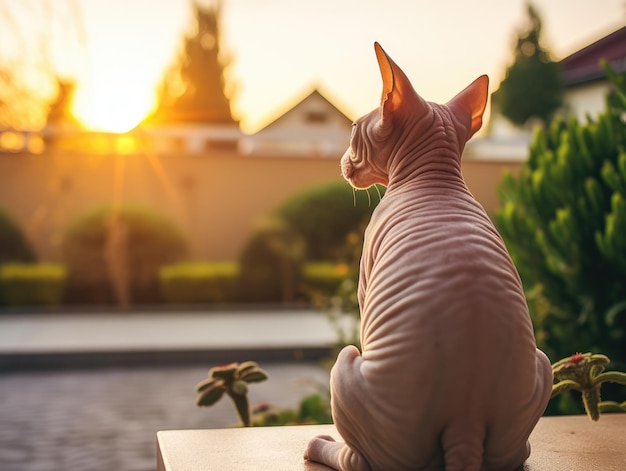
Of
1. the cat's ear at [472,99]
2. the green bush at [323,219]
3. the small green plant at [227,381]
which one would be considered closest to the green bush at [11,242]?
the green bush at [323,219]

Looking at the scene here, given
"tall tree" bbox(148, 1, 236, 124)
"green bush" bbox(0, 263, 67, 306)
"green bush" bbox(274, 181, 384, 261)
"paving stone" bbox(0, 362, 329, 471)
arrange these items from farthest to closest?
"tall tree" bbox(148, 1, 236, 124) < "green bush" bbox(274, 181, 384, 261) < "green bush" bbox(0, 263, 67, 306) < "paving stone" bbox(0, 362, 329, 471)

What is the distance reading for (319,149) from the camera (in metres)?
17.7

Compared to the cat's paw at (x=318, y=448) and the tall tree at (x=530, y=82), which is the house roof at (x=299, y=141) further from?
the cat's paw at (x=318, y=448)

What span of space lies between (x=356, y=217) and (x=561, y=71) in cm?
1852

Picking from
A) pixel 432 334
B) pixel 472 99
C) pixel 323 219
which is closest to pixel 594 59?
pixel 323 219

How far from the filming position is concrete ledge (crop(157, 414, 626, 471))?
78.7 inches

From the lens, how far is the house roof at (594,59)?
18.2 meters

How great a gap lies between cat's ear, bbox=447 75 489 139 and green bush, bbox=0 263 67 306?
36.0 feet

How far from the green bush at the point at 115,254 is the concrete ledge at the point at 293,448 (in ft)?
34.8

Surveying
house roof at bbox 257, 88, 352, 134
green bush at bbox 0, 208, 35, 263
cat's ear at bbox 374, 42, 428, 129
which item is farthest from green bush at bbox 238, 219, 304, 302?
house roof at bbox 257, 88, 352, 134

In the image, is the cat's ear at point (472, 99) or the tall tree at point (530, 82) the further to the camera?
the tall tree at point (530, 82)

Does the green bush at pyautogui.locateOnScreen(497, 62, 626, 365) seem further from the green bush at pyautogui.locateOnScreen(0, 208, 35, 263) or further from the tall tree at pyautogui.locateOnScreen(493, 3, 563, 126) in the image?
the tall tree at pyautogui.locateOnScreen(493, 3, 563, 126)

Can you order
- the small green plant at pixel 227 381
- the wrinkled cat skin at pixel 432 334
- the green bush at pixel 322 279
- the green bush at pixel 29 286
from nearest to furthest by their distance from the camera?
the wrinkled cat skin at pixel 432 334
the small green plant at pixel 227 381
the green bush at pixel 29 286
the green bush at pixel 322 279

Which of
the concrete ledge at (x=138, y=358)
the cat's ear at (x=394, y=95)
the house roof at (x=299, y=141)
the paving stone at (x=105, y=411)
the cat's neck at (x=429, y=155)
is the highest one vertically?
the house roof at (x=299, y=141)
